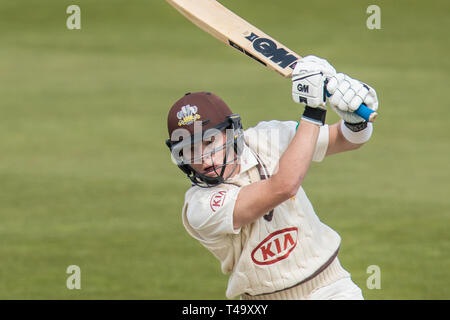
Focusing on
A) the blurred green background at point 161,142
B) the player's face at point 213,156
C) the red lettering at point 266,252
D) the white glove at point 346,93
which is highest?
the blurred green background at point 161,142

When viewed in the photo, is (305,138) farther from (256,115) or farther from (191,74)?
(191,74)

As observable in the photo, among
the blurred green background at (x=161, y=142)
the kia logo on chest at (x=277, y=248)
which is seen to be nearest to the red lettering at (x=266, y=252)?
the kia logo on chest at (x=277, y=248)

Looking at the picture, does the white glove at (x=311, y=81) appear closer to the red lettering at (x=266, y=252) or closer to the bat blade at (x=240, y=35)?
the bat blade at (x=240, y=35)

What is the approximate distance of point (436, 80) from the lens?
1430cm

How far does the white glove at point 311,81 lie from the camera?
3.84m

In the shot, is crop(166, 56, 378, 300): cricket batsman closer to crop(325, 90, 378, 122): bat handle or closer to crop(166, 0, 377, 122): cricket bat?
crop(325, 90, 378, 122): bat handle

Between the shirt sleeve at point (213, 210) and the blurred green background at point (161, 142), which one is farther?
the blurred green background at point (161, 142)

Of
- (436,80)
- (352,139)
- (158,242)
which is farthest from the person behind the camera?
(436,80)

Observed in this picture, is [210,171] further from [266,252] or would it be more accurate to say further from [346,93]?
[346,93]

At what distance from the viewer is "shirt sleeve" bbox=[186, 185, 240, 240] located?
404cm

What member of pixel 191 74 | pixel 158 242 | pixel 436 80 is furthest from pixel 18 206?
pixel 436 80

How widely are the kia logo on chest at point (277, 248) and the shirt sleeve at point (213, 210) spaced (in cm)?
21

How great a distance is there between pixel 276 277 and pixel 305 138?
0.81 meters

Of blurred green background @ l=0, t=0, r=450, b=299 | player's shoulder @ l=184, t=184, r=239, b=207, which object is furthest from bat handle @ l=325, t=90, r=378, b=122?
blurred green background @ l=0, t=0, r=450, b=299
